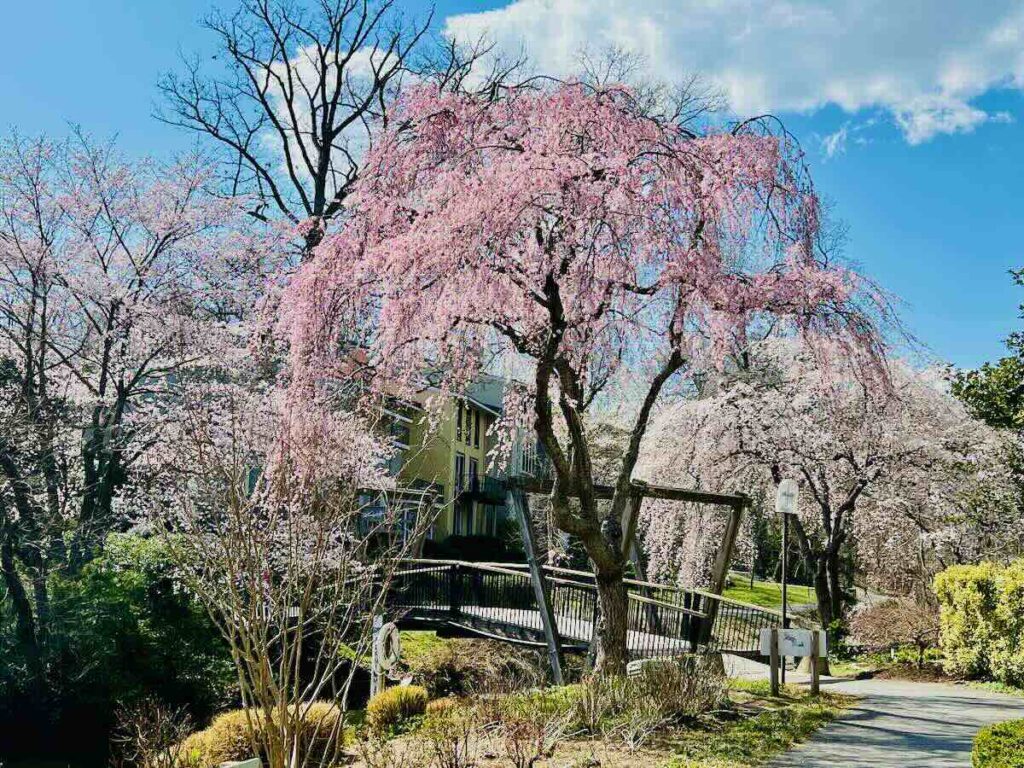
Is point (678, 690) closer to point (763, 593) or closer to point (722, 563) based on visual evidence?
point (722, 563)

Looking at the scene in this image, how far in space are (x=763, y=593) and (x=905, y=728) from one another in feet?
87.0

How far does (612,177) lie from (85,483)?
1090cm

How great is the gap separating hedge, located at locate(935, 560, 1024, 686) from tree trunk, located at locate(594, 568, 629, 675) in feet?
18.4

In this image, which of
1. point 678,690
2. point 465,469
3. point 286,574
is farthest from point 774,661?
point 465,469

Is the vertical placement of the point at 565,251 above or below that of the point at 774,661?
above

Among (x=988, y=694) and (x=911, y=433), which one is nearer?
(x=988, y=694)

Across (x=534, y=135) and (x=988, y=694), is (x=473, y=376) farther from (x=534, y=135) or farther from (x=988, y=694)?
(x=988, y=694)

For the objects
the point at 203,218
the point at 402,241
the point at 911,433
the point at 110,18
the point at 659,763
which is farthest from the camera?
the point at 203,218

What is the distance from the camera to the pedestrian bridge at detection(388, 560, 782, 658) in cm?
1354

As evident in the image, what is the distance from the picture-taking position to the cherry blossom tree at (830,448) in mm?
16328

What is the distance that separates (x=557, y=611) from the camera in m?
17.5

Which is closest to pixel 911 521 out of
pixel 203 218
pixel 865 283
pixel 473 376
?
pixel 865 283

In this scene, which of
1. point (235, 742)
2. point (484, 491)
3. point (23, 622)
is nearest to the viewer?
point (235, 742)

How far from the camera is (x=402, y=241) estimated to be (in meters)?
8.47
